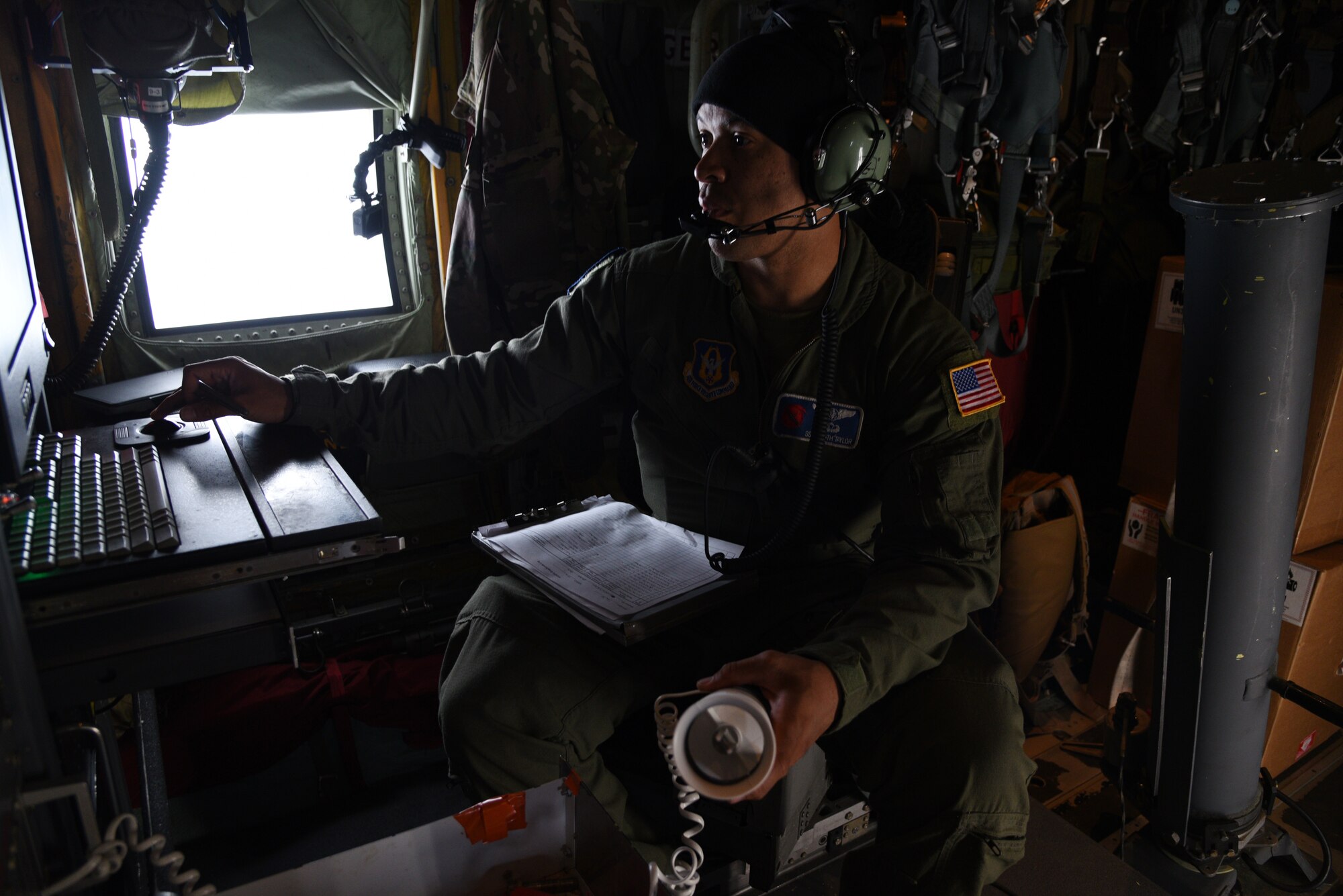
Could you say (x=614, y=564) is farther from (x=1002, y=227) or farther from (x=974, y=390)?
(x=1002, y=227)

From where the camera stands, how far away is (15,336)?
108 centimetres

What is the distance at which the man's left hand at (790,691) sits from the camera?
969 mm

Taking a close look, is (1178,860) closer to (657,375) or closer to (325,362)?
(657,375)

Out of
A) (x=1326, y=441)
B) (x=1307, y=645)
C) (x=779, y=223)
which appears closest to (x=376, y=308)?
(x=779, y=223)

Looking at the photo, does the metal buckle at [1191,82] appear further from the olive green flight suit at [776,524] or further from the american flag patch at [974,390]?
the american flag patch at [974,390]

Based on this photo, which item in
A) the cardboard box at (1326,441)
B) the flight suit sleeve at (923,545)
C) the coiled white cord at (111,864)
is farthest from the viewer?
the cardboard box at (1326,441)

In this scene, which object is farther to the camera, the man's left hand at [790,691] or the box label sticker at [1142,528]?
the box label sticker at [1142,528]

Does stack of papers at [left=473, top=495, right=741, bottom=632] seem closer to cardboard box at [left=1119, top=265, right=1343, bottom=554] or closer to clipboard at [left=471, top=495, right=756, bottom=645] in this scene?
clipboard at [left=471, top=495, right=756, bottom=645]

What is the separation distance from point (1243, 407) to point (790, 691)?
1.00m

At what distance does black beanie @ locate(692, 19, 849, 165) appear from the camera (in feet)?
4.66

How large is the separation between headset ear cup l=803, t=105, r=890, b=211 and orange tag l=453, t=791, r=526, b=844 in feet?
3.41

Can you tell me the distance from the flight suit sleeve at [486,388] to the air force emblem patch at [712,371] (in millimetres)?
170

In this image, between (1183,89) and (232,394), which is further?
(1183,89)

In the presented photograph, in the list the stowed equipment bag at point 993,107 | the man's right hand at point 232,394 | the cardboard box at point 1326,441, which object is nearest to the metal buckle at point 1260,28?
the stowed equipment bag at point 993,107
